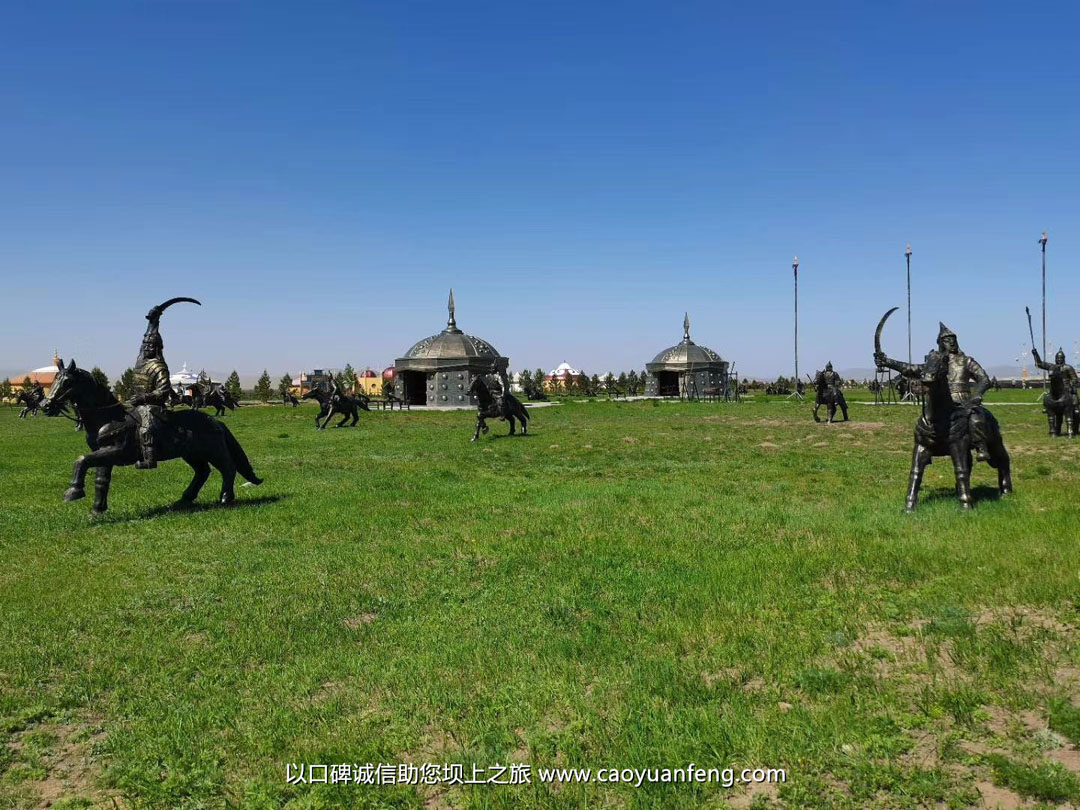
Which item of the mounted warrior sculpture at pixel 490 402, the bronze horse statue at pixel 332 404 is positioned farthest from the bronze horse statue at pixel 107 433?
the bronze horse statue at pixel 332 404

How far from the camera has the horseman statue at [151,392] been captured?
36.9 feet

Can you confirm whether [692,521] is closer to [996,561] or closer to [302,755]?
[996,561]

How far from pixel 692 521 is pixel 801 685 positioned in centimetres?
533

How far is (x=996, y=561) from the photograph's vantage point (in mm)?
7293

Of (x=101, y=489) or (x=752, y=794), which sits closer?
(x=752, y=794)

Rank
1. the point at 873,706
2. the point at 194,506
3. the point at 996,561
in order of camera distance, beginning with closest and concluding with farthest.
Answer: the point at 873,706, the point at 996,561, the point at 194,506

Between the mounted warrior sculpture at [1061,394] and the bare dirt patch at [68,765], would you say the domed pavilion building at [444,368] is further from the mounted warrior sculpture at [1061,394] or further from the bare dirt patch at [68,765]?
the bare dirt patch at [68,765]

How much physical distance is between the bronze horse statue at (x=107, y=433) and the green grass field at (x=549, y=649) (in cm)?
72

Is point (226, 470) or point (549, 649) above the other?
point (226, 470)

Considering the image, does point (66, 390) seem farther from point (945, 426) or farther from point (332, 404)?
point (332, 404)

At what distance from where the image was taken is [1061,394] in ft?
70.7

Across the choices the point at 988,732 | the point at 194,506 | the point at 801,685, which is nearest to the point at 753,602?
the point at 801,685

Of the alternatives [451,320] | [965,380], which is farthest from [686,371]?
[965,380]

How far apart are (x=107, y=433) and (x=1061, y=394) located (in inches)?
976
